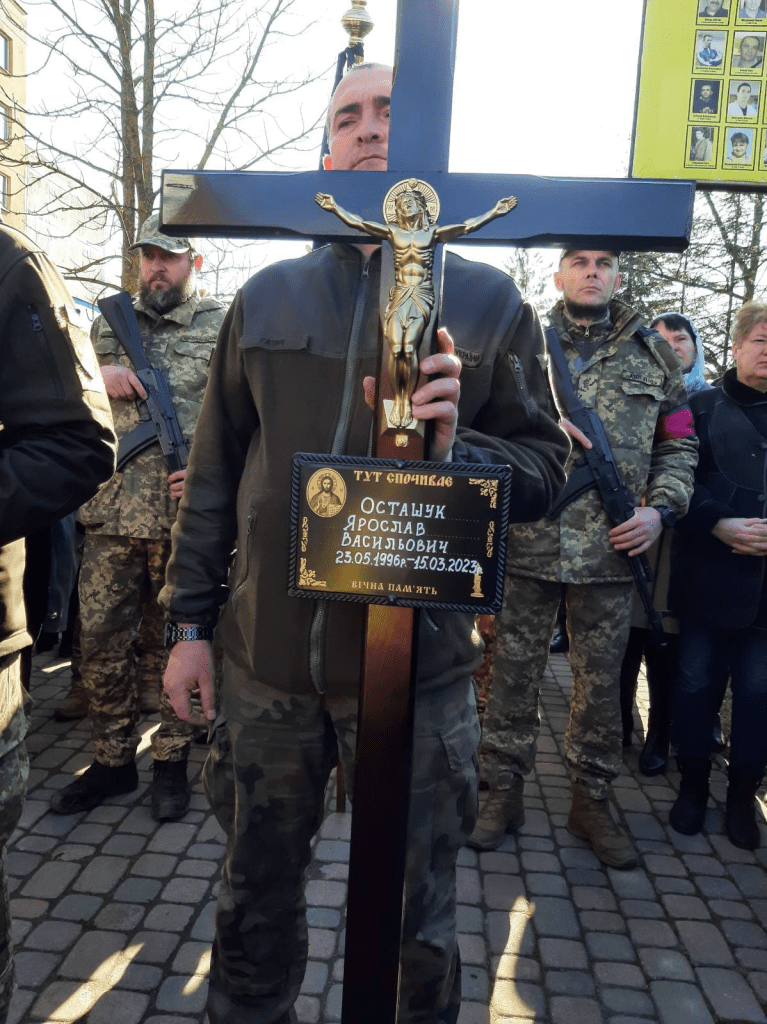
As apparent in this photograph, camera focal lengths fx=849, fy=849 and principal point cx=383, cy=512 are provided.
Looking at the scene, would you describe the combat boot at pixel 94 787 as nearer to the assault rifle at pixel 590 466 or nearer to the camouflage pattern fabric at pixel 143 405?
the camouflage pattern fabric at pixel 143 405

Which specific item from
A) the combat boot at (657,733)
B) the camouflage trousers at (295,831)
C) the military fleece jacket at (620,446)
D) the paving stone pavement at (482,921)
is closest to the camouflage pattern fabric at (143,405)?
the paving stone pavement at (482,921)

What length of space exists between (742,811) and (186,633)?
2.81 m

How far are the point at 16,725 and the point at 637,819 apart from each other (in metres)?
2.89

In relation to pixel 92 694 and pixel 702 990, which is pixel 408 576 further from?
pixel 92 694

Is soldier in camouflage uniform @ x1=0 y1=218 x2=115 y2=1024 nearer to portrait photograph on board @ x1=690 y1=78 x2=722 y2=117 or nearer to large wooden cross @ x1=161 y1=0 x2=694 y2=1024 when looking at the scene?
large wooden cross @ x1=161 y1=0 x2=694 y2=1024

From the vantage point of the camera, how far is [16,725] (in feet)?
5.85

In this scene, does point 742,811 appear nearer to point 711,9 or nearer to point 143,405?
point 143,405

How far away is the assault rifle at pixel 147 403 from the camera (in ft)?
11.9

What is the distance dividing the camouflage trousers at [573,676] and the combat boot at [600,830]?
0.15ft

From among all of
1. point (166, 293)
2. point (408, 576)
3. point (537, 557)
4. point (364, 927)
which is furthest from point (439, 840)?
point (166, 293)

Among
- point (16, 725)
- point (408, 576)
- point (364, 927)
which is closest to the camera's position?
point (408, 576)

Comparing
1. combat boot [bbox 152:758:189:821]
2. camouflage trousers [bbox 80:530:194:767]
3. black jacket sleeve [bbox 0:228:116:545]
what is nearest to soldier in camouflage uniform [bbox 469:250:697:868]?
combat boot [bbox 152:758:189:821]

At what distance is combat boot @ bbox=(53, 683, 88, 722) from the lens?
4.59 metres

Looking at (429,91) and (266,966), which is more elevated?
(429,91)
